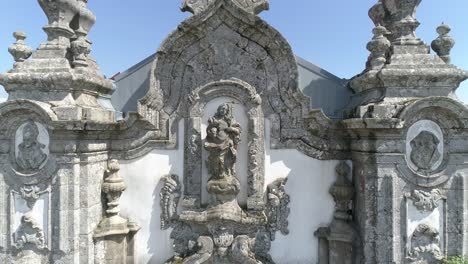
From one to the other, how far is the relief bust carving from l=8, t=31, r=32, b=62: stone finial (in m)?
1.43

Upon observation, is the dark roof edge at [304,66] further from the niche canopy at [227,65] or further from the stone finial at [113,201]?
the stone finial at [113,201]

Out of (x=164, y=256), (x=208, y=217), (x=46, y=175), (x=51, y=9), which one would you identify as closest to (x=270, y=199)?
(x=208, y=217)

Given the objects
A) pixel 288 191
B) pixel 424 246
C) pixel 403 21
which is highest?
pixel 403 21

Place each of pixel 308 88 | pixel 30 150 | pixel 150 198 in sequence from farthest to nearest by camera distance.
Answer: pixel 308 88 → pixel 150 198 → pixel 30 150

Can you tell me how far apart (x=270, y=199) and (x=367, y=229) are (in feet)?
6.32

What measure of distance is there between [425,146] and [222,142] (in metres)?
3.77

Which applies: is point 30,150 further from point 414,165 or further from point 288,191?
point 414,165

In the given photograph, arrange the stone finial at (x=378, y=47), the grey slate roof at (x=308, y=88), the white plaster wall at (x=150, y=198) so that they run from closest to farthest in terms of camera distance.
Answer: the stone finial at (x=378, y=47) → the white plaster wall at (x=150, y=198) → the grey slate roof at (x=308, y=88)

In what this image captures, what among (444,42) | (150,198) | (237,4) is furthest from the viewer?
(150,198)

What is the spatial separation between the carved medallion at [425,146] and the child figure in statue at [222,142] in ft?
10.8

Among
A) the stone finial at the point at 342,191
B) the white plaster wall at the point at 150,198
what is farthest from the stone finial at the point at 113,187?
the stone finial at the point at 342,191

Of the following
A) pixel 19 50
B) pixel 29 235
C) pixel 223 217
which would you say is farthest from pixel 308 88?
pixel 29 235

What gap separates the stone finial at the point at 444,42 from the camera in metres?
5.62

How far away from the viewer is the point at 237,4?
6.24 meters
